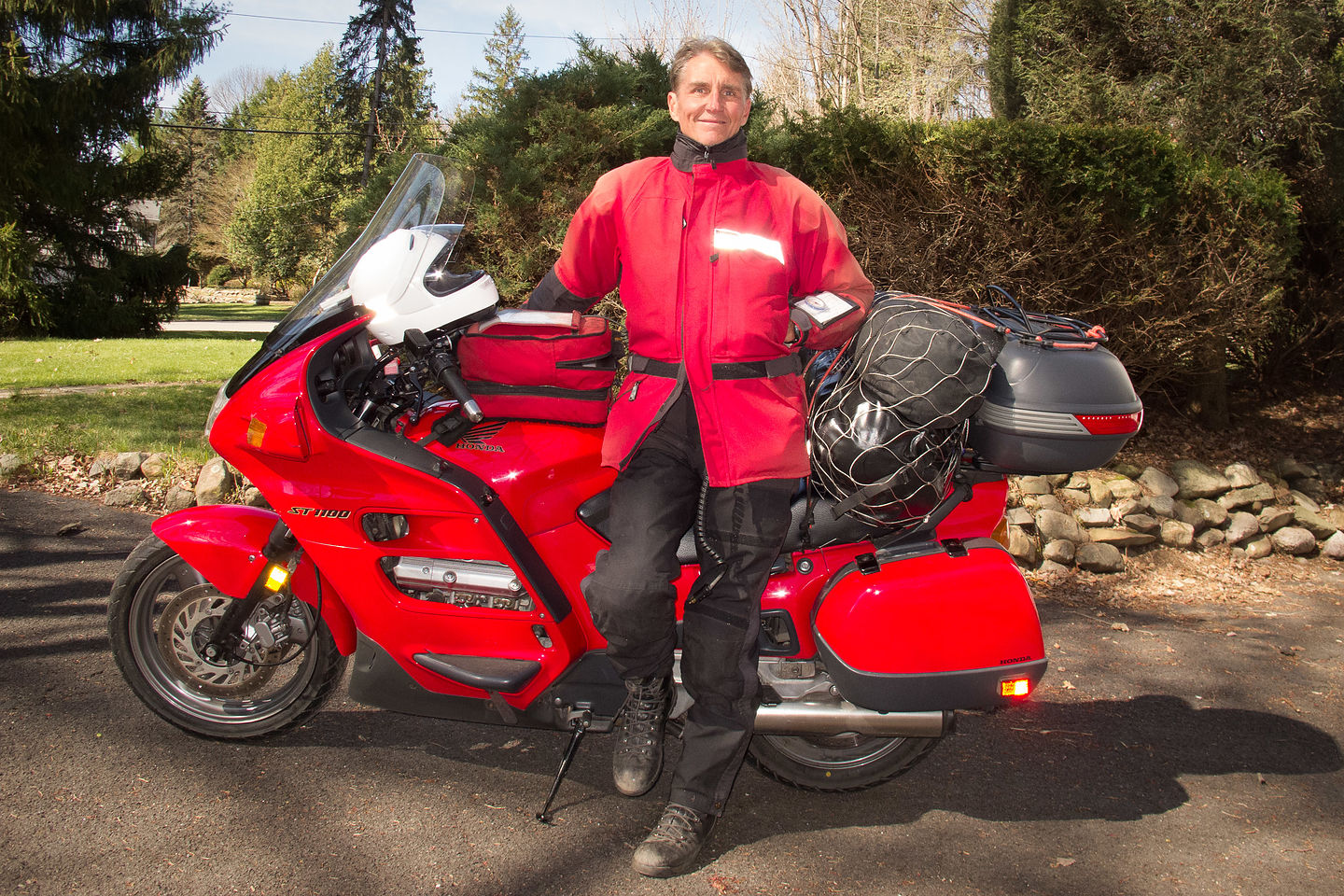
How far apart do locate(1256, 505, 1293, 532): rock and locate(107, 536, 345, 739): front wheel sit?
19.4ft

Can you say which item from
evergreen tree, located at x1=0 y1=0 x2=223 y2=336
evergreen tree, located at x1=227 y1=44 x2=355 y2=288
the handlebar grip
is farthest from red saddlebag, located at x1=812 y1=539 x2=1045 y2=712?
evergreen tree, located at x1=227 y1=44 x2=355 y2=288

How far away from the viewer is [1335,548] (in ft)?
19.5

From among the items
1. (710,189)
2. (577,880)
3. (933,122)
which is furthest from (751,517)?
(933,122)

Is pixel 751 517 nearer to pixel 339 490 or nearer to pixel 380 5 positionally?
pixel 339 490

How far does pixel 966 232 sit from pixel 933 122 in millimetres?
808

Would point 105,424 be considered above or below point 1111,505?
above

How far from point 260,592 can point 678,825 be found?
1.47m

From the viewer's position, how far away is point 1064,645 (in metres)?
4.25

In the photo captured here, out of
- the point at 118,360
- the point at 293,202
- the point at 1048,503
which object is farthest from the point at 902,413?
the point at 293,202

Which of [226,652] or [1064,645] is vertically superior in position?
[226,652]

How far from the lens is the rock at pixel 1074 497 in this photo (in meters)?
6.01

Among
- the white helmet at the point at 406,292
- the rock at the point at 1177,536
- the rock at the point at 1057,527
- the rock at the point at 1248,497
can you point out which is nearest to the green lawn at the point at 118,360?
the white helmet at the point at 406,292

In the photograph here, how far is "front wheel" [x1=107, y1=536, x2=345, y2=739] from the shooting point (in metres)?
2.97

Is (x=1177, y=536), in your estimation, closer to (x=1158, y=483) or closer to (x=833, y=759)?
(x=1158, y=483)
